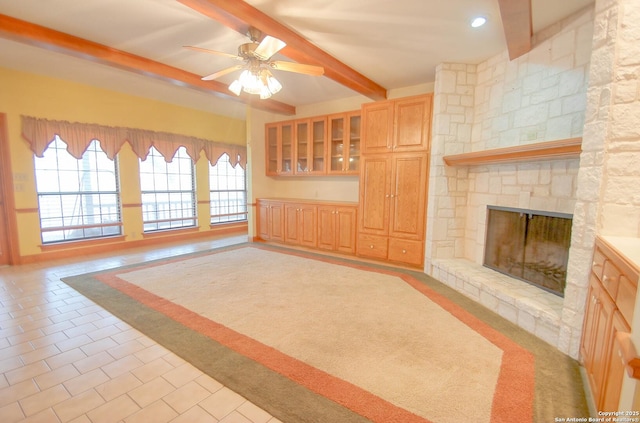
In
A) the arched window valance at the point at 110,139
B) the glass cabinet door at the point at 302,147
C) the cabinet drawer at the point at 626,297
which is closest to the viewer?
the cabinet drawer at the point at 626,297

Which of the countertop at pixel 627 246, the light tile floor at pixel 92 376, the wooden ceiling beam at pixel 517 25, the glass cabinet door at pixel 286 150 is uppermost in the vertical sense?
the wooden ceiling beam at pixel 517 25

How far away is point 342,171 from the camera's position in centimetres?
516

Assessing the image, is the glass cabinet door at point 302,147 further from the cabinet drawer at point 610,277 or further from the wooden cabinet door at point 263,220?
the cabinet drawer at point 610,277

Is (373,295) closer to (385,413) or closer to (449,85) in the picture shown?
(385,413)

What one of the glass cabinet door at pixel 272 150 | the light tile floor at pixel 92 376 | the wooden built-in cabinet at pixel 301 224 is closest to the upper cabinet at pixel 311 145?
the glass cabinet door at pixel 272 150

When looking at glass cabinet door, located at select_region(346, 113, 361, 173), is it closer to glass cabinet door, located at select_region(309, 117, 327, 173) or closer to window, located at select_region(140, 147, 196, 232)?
glass cabinet door, located at select_region(309, 117, 327, 173)

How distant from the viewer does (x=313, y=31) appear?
293 centimetres

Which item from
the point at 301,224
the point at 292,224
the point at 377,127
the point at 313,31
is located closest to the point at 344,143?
the point at 377,127

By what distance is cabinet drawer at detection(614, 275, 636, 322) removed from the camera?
1.23 meters

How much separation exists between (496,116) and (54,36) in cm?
486

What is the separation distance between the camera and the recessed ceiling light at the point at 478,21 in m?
2.63

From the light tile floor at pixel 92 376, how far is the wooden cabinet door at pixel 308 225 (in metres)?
3.24

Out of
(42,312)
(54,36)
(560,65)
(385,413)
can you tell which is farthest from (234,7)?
(42,312)

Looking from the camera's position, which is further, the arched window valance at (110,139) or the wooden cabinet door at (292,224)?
the wooden cabinet door at (292,224)
